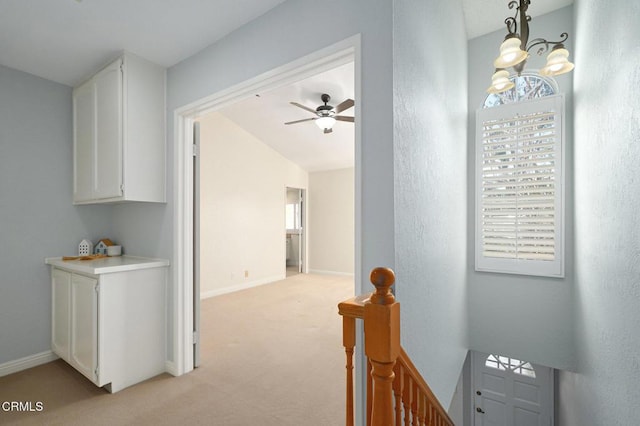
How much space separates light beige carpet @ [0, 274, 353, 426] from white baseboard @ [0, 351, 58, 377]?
0.06 m

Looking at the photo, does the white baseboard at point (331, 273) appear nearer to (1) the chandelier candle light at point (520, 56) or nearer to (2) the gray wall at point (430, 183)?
(2) the gray wall at point (430, 183)

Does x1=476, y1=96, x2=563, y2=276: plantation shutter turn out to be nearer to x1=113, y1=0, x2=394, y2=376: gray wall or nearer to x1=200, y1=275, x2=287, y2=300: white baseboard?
x1=113, y1=0, x2=394, y2=376: gray wall

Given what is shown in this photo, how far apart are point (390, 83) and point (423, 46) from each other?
73 centimetres

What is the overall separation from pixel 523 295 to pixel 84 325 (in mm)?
4143

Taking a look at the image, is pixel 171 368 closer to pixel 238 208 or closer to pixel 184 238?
pixel 184 238

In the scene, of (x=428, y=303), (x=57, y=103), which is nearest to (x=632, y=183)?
(x=428, y=303)

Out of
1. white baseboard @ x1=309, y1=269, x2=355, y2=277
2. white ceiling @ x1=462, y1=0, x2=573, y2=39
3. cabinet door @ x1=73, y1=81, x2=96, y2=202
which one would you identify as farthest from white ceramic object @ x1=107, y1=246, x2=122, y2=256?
white baseboard @ x1=309, y1=269, x2=355, y2=277

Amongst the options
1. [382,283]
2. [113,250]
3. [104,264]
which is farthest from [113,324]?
[382,283]

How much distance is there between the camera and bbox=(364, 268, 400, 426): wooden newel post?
957 millimetres

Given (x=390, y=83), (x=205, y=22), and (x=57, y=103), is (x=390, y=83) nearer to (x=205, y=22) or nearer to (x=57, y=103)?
(x=205, y=22)

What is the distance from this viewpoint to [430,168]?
6.92 ft

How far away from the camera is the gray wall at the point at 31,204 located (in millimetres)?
2588

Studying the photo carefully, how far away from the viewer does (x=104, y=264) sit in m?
2.38

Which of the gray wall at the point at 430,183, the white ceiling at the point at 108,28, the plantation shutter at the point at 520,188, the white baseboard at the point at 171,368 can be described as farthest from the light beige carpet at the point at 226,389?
the white ceiling at the point at 108,28
